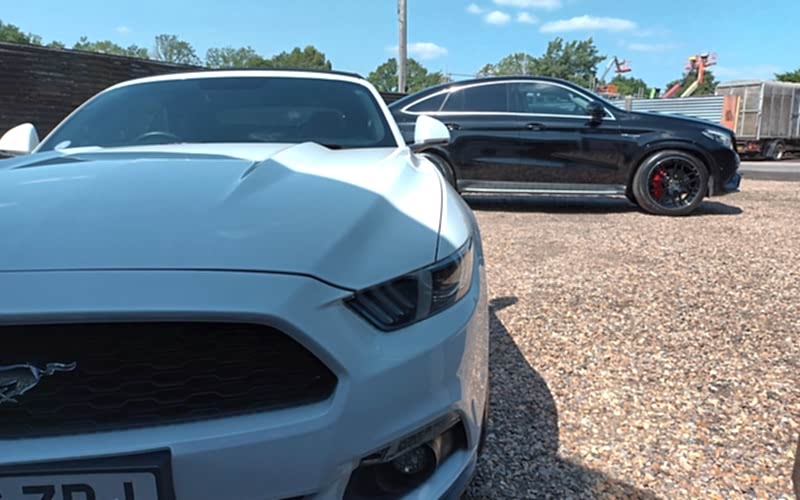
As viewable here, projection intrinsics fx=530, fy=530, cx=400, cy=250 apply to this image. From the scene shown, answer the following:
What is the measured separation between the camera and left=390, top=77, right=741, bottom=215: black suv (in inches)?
241

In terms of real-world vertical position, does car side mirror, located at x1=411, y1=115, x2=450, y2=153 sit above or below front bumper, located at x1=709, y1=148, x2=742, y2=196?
above

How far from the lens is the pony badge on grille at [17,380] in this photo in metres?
1.00

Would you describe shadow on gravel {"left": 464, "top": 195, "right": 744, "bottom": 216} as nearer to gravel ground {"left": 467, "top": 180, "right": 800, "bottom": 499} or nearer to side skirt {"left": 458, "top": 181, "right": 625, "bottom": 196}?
side skirt {"left": 458, "top": 181, "right": 625, "bottom": 196}

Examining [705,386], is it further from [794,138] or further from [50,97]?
[794,138]

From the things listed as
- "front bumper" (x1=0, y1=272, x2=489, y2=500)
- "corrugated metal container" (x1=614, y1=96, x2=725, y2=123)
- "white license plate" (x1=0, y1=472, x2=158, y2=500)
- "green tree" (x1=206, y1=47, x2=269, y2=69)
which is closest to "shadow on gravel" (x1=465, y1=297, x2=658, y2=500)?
"front bumper" (x1=0, y1=272, x2=489, y2=500)

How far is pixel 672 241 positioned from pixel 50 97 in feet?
32.3

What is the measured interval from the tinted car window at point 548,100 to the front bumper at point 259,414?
596cm

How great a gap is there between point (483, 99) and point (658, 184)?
2330 mm

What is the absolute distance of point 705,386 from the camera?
2.32m

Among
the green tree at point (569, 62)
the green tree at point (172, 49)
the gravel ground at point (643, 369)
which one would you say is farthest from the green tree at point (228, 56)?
the gravel ground at point (643, 369)

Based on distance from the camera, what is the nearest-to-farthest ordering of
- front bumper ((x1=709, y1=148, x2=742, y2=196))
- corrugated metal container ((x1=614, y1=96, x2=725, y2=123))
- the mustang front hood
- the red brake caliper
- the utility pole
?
1. the mustang front hood
2. front bumper ((x1=709, y1=148, x2=742, y2=196))
3. the red brake caliper
4. the utility pole
5. corrugated metal container ((x1=614, y1=96, x2=725, y2=123))

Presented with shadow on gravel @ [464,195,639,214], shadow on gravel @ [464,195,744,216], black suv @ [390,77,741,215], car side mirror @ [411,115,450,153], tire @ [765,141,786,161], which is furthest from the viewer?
tire @ [765,141,786,161]

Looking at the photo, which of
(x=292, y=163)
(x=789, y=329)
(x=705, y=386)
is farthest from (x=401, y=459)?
(x=789, y=329)

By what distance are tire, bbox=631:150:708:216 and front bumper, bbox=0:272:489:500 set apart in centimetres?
598
